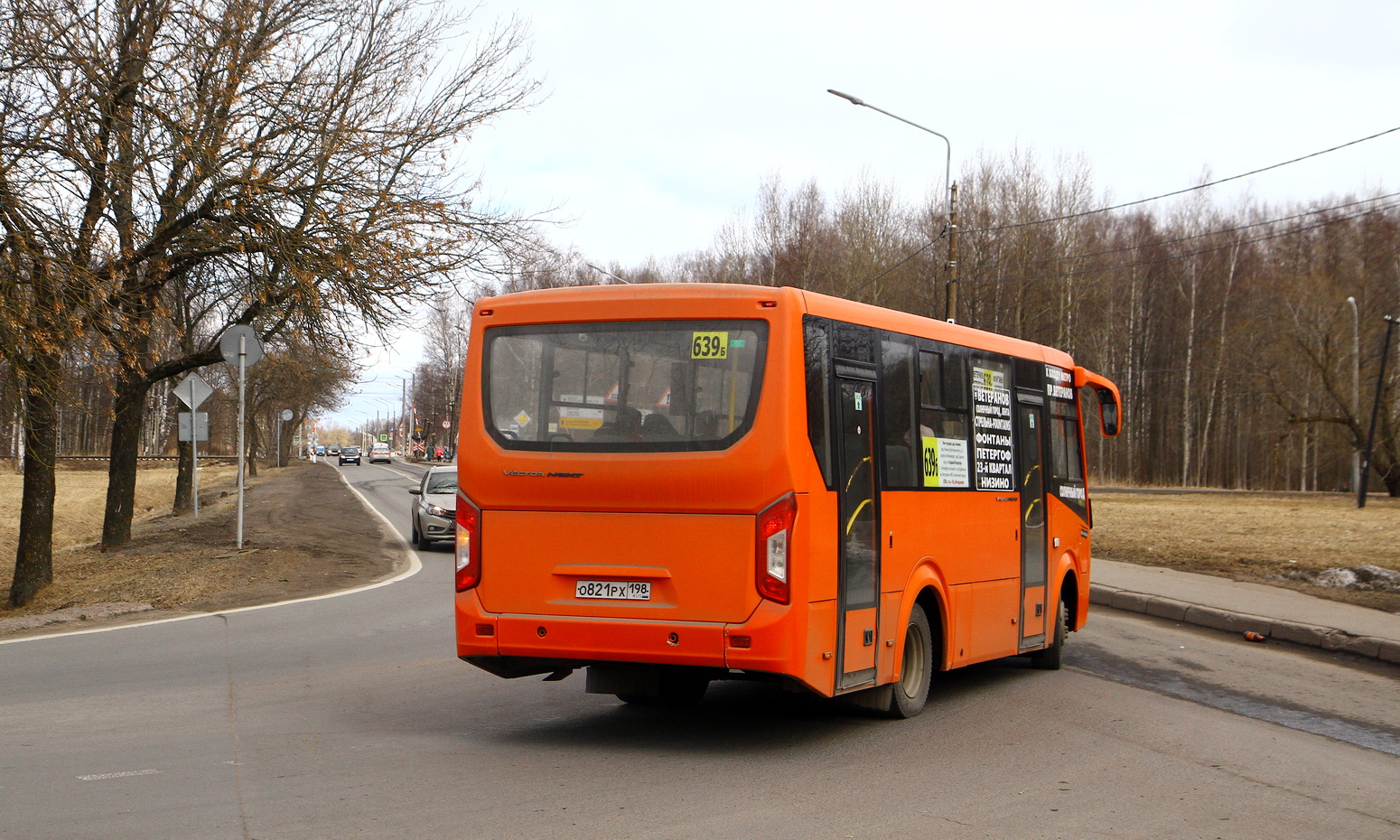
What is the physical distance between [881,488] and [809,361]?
3.63 ft

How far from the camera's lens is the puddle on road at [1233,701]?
27.0ft

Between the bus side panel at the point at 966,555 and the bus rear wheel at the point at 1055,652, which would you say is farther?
the bus rear wheel at the point at 1055,652

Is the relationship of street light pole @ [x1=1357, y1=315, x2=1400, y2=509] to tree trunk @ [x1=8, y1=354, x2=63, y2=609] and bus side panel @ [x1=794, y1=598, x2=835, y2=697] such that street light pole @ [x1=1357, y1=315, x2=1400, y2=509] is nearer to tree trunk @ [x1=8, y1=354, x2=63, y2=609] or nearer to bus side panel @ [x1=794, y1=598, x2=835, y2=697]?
tree trunk @ [x1=8, y1=354, x2=63, y2=609]

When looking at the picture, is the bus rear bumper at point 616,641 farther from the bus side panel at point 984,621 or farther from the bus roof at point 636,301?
the bus side panel at point 984,621

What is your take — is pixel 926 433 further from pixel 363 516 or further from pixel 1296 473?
pixel 1296 473

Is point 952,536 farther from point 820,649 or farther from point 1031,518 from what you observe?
point 820,649

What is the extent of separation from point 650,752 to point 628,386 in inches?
83.7

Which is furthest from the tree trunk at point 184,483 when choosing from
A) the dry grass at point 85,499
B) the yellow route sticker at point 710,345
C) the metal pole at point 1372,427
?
the metal pole at point 1372,427

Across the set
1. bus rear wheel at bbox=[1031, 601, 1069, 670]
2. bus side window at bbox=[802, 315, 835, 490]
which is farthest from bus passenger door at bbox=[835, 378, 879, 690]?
bus rear wheel at bbox=[1031, 601, 1069, 670]

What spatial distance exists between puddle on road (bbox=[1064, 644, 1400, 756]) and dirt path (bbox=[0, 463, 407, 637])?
32.1ft

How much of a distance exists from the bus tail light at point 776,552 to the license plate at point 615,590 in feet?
2.33

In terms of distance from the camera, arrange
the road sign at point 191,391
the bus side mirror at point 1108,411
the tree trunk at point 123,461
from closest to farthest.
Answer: the bus side mirror at point 1108,411
the tree trunk at point 123,461
the road sign at point 191,391

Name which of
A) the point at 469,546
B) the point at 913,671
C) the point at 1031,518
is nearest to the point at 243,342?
the point at 469,546

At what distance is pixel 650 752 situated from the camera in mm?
7035
